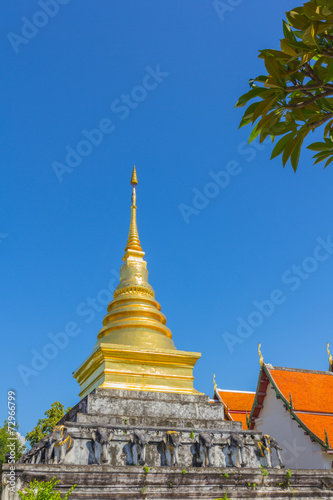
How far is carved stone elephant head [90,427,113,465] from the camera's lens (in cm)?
977

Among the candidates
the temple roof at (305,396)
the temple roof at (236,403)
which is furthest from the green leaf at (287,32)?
the temple roof at (236,403)

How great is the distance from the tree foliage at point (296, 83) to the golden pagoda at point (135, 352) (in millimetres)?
9968

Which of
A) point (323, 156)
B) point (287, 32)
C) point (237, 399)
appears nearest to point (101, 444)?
point (323, 156)

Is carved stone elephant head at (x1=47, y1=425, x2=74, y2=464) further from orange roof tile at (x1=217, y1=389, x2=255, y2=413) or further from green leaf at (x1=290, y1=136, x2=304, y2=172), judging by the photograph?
orange roof tile at (x1=217, y1=389, x2=255, y2=413)

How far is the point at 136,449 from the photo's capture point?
10078 mm

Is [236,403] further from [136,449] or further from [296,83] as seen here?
[296,83]

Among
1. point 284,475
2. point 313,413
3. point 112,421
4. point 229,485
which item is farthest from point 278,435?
point 112,421

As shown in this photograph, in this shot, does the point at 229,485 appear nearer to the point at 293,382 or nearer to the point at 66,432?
the point at 66,432

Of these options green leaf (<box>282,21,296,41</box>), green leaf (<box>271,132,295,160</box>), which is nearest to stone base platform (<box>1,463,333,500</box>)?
green leaf (<box>271,132,295,160</box>)

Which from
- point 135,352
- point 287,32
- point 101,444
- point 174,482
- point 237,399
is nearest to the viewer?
point 287,32

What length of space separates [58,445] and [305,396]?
27.5 feet

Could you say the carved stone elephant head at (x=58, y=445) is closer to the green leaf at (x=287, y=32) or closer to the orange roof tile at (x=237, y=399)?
the green leaf at (x=287, y=32)

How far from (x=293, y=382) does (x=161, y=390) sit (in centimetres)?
532

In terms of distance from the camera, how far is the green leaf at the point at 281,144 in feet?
10.6
